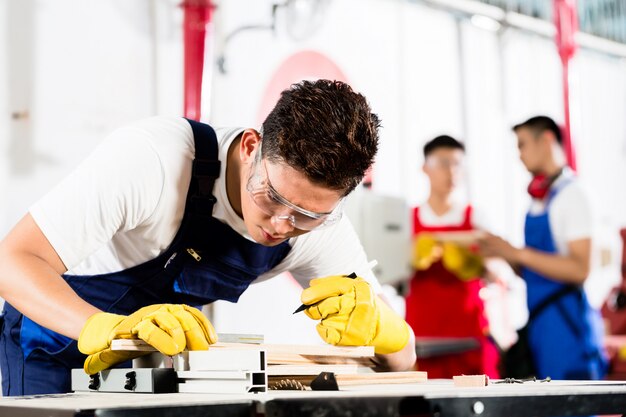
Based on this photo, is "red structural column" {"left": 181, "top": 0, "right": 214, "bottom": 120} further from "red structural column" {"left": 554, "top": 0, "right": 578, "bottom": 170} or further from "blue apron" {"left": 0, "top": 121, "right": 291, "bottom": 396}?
"red structural column" {"left": 554, "top": 0, "right": 578, "bottom": 170}

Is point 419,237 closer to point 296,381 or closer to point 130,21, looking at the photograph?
point 130,21

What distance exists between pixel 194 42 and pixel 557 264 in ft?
6.06

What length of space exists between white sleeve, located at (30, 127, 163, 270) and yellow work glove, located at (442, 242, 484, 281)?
2.81 meters

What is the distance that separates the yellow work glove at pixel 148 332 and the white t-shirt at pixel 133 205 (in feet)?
0.74

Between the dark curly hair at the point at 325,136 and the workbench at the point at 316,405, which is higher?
the dark curly hair at the point at 325,136

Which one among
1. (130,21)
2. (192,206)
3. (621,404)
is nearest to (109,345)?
(192,206)

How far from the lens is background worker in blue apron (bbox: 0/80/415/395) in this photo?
5.83ft

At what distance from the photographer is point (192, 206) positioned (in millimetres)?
2033

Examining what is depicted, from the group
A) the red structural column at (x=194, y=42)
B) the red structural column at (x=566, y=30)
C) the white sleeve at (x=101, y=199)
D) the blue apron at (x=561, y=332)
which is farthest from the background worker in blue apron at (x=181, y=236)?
the red structural column at (x=566, y=30)

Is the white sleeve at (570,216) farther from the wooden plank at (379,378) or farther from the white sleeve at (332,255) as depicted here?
the wooden plank at (379,378)

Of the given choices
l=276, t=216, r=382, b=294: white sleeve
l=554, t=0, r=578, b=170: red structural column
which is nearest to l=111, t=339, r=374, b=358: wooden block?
l=276, t=216, r=382, b=294: white sleeve

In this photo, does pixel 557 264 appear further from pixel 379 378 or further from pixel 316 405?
pixel 316 405

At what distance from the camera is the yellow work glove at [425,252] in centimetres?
456

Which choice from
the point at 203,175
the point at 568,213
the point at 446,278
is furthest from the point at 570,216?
the point at 203,175
